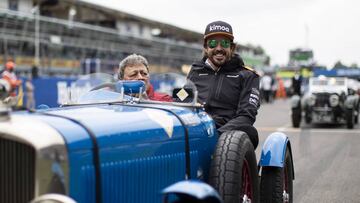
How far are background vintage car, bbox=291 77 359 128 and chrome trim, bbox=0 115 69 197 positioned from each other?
1346 cm

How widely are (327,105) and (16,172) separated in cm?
1422

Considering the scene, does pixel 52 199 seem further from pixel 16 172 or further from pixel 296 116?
pixel 296 116

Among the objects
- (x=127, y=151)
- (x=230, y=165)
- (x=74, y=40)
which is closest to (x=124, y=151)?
(x=127, y=151)

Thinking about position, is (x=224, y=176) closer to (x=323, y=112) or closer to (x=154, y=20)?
(x=323, y=112)

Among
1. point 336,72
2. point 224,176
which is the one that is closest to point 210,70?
point 224,176

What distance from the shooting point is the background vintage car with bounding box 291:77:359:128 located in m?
15.5

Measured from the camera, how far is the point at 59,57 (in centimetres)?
3203

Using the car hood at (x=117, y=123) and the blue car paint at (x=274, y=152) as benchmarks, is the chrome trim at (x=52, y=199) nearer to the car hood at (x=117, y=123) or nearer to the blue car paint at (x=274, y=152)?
the car hood at (x=117, y=123)

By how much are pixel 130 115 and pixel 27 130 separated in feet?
2.91

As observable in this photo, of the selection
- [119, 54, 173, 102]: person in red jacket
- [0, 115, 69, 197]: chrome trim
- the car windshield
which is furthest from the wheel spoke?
[0, 115, 69, 197]: chrome trim

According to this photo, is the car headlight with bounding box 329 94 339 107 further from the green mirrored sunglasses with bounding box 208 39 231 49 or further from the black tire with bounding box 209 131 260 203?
the black tire with bounding box 209 131 260 203

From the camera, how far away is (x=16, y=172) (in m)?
2.80

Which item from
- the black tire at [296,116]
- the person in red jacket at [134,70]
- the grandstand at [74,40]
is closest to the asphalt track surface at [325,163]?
the black tire at [296,116]

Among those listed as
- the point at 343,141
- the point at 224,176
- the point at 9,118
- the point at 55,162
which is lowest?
the point at 343,141
